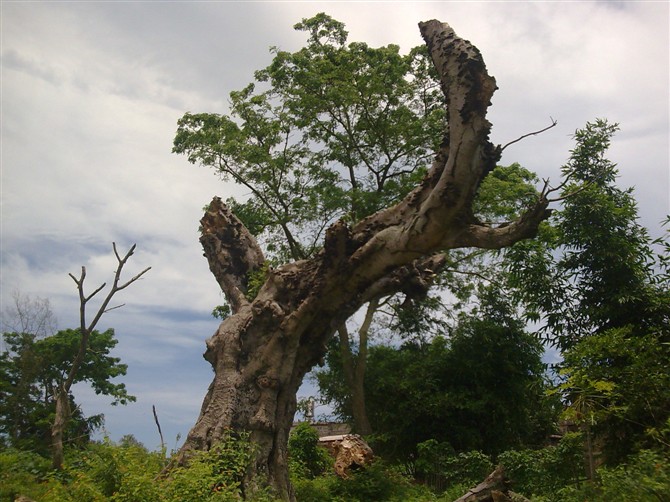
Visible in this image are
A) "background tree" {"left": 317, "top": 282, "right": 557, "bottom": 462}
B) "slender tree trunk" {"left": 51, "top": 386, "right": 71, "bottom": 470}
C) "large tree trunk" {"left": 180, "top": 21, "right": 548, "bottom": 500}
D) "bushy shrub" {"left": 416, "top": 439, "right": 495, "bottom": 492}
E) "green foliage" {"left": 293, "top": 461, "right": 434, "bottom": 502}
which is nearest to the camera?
"large tree trunk" {"left": 180, "top": 21, "right": 548, "bottom": 500}

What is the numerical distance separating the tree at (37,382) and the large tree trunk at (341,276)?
31.8 feet

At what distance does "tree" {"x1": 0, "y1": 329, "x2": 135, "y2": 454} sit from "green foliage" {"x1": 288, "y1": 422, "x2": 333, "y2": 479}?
680 centimetres

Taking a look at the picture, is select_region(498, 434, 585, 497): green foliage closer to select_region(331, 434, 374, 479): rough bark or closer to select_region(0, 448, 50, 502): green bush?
select_region(331, 434, 374, 479): rough bark

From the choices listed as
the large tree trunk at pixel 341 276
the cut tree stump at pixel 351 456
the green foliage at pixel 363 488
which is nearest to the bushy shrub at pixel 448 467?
the green foliage at pixel 363 488

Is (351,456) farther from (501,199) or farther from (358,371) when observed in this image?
(501,199)

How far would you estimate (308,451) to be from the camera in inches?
513

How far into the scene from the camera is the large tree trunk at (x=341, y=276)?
7488mm

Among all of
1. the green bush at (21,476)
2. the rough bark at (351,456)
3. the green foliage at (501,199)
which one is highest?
the green foliage at (501,199)

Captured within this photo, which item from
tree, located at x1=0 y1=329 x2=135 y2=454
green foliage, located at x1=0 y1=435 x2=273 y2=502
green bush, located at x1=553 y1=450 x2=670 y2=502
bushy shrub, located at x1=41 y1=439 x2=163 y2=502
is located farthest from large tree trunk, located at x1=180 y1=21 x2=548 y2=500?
tree, located at x1=0 y1=329 x2=135 y2=454

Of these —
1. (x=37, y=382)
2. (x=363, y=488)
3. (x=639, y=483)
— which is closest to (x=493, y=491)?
(x=639, y=483)

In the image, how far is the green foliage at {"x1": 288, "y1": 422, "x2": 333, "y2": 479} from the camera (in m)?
12.8

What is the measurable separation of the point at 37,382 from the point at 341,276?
13.5m

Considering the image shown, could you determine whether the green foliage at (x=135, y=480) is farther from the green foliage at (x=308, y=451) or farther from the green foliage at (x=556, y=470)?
the green foliage at (x=308, y=451)

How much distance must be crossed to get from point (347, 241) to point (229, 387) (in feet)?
8.29
